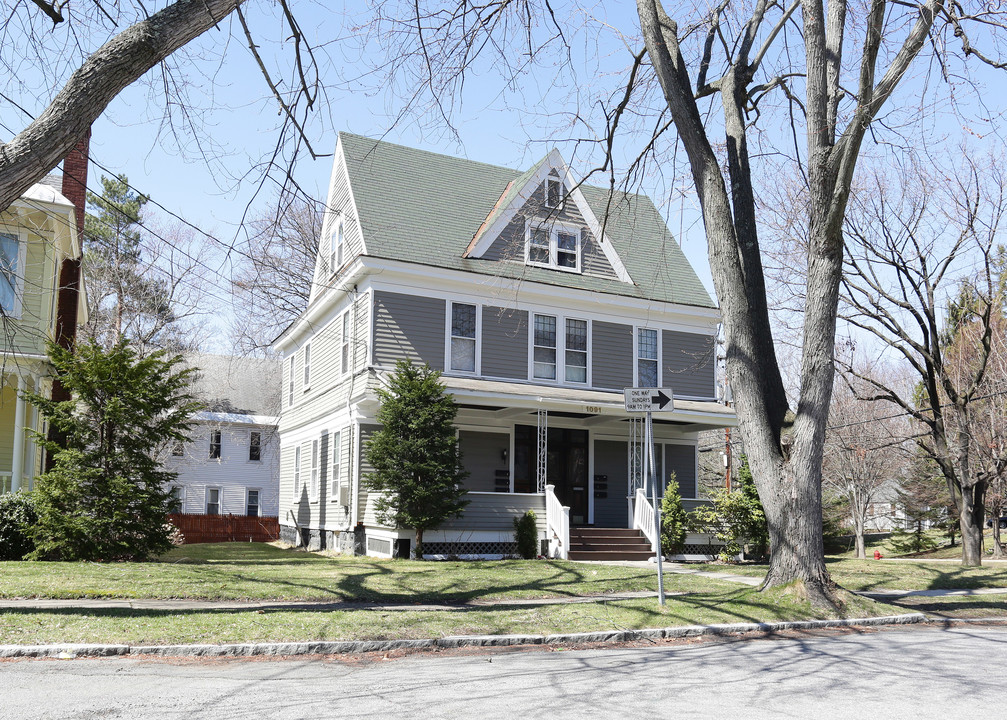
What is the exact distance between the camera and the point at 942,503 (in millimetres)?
31000

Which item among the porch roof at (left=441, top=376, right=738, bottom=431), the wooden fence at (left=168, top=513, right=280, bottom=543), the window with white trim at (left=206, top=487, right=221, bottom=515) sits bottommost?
the wooden fence at (left=168, top=513, right=280, bottom=543)

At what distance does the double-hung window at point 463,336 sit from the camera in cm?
2084

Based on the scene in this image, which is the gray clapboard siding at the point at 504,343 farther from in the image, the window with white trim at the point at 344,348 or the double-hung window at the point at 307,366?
the double-hung window at the point at 307,366

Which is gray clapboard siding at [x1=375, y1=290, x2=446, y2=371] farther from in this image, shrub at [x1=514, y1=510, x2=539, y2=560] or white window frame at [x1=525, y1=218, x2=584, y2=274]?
shrub at [x1=514, y1=510, x2=539, y2=560]

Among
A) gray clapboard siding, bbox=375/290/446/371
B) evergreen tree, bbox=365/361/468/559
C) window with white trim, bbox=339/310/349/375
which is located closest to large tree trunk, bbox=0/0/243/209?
evergreen tree, bbox=365/361/468/559

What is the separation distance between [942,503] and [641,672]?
1115 inches

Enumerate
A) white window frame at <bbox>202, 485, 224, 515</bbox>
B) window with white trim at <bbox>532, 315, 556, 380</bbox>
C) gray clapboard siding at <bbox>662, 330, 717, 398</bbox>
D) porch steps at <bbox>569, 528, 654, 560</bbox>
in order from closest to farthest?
porch steps at <bbox>569, 528, 654, 560</bbox>
window with white trim at <bbox>532, 315, 556, 380</bbox>
gray clapboard siding at <bbox>662, 330, 717, 398</bbox>
white window frame at <bbox>202, 485, 224, 515</bbox>

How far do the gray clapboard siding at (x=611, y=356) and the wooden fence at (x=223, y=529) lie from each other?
17615 mm

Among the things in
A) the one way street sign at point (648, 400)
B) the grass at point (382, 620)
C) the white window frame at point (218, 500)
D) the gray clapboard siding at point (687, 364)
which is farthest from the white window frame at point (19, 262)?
the white window frame at point (218, 500)

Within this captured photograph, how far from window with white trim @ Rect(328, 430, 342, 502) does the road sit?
14.0 m

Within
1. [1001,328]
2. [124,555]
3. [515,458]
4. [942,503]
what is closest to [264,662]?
[124,555]

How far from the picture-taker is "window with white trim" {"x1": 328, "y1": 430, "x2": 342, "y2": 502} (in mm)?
21444

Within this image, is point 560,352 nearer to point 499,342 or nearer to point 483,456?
point 499,342

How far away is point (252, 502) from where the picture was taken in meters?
41.5
